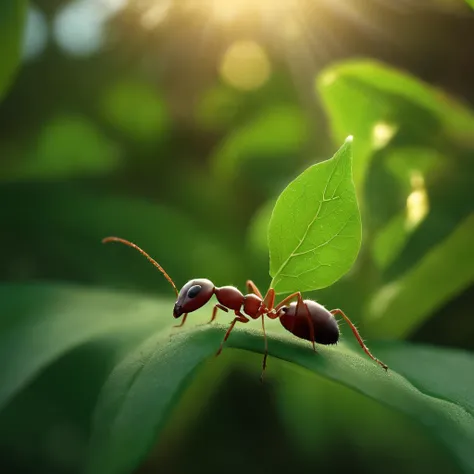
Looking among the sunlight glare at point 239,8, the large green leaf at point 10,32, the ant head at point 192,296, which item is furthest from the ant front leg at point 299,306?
the sunlight glare at point 239,8

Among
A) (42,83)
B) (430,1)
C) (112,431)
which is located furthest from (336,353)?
(42,83)

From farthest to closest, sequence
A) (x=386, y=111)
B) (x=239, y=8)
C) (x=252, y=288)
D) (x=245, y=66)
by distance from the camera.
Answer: (x=245, y=66)
(x=239, y=8)
(x=386, y=111)
(x=252, y=288)

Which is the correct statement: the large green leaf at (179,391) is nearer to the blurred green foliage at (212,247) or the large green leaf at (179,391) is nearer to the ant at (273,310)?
the blurred green foliage at (212,247)

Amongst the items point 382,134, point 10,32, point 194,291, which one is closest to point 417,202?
point 382,134

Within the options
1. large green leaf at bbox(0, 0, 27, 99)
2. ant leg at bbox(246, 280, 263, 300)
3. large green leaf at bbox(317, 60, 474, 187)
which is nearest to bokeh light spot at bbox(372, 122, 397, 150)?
large green leaf at bbox(317, 60, 474, 187)

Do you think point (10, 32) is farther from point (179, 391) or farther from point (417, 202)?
point (179, 391)

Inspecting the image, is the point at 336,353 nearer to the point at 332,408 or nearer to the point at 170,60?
the point at 332,408

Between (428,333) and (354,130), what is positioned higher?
(354,130)
